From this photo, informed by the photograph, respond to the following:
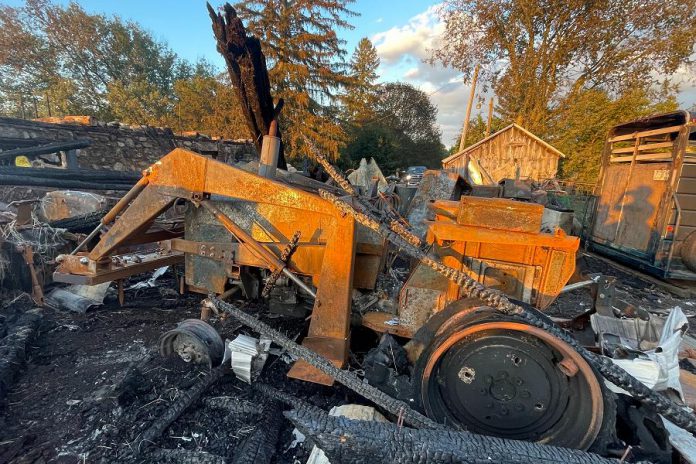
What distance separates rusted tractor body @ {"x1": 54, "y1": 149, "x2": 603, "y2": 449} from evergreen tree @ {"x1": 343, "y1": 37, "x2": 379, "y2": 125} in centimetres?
1983

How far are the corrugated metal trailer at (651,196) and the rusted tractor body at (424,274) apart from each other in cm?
641

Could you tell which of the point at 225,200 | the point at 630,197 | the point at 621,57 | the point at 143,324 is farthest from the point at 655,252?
the point at 621,57

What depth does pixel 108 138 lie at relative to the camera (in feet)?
29.7

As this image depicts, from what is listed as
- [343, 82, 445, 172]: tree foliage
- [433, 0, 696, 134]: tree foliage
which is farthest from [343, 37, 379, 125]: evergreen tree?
[433, 0, 696, 134]: tree foliage

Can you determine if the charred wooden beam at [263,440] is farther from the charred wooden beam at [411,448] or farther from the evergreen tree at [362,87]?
the evergreen tree at [362,87]

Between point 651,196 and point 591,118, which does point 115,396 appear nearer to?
point 651,196

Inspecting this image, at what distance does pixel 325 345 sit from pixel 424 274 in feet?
3.28

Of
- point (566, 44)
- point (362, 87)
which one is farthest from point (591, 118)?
point (362, 87)

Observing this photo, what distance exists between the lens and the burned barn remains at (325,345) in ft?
6.76

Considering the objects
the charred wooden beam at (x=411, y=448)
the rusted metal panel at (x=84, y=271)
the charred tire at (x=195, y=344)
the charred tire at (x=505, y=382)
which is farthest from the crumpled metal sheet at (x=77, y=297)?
the charred tire at (x=505, y=382)

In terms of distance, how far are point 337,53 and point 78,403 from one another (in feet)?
69.2

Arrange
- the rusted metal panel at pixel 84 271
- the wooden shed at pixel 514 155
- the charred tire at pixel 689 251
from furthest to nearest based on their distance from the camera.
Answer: the wooden shed at pixel 514 155 → the charred tire at pixel 689 251 → the rusted metal panel at pixel 84 271

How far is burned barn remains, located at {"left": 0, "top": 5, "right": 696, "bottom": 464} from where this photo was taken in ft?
6.76

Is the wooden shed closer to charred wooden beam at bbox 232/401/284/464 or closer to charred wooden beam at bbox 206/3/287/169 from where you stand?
charred wooden beam at bbox 206/3/287/169
